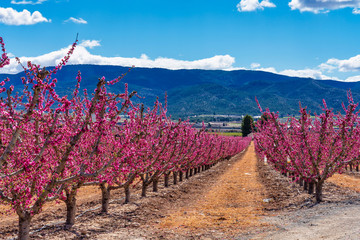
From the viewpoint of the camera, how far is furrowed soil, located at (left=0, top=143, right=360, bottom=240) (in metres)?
11.1

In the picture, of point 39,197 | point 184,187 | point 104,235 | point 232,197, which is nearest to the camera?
point 39,197

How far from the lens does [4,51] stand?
22.2 feet

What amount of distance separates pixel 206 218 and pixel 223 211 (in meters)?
1.90

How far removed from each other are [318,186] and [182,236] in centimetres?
794

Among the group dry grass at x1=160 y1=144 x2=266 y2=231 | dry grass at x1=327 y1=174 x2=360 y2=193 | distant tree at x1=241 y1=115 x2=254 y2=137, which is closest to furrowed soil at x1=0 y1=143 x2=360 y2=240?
A: dry grass at x1=160 y1=144 x2=266 y2=231

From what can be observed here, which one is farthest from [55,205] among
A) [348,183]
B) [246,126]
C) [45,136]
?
[246,126]

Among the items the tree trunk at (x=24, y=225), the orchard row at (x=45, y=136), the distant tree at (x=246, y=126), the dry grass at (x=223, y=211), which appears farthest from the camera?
the distant tree at (x=246, y=126)

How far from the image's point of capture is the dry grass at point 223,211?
13.0 meters

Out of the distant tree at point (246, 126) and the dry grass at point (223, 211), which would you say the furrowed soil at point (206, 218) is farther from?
the distant tree at point (246, 126)

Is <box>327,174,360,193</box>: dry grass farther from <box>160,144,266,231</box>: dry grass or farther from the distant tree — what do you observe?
the distant tree

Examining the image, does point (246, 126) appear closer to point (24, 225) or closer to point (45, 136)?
point (24, 225)

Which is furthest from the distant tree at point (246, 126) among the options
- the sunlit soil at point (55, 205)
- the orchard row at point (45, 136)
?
the orchard row at point (45, 136)

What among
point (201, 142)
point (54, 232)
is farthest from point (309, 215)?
point (201, 142)

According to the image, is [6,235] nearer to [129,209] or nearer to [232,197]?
[129,209]
